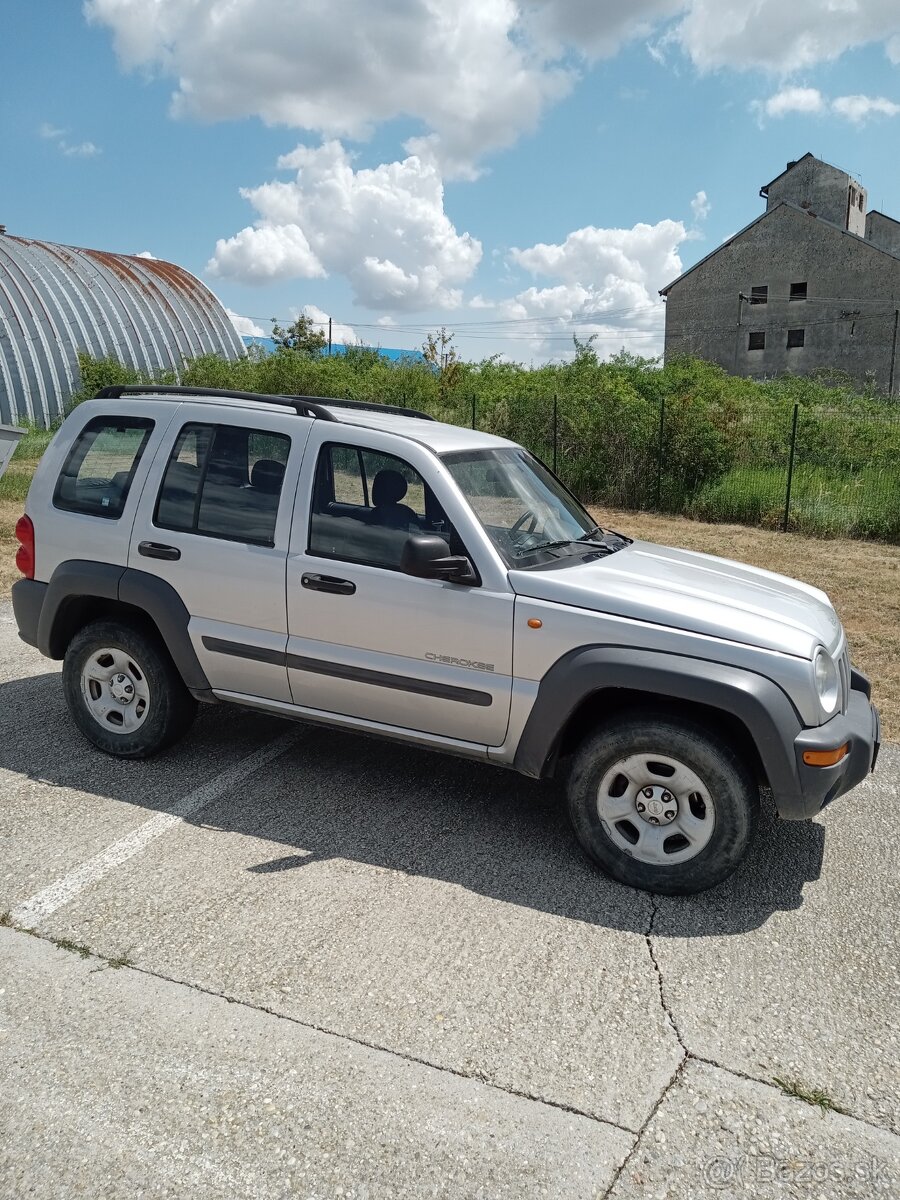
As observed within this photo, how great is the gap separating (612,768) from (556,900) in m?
0.58

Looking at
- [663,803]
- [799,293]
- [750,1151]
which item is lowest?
[750,1151]

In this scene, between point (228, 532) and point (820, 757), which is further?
point (228, 532)

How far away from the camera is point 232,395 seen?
4848 mm

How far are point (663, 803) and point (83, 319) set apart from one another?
2689cm

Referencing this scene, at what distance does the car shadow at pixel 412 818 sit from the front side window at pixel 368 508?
1.23 metres

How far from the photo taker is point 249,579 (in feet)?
14.5

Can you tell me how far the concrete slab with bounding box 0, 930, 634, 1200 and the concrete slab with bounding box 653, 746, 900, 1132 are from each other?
2.25ft

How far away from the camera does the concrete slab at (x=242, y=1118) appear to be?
7.73 feet

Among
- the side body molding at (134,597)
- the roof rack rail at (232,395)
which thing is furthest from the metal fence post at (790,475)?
the side body molding at (134,597)

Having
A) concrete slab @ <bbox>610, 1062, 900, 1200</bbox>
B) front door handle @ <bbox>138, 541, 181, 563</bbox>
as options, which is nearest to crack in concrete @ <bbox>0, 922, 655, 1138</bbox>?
concrete slab @ <bbox>610, 1062, 900, 1200</bbox>

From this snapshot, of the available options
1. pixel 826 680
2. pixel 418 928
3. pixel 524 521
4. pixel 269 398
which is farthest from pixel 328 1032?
pixel 269 398

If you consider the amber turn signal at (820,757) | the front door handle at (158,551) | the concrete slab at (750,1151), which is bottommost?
the concrete slab at (750,1151)

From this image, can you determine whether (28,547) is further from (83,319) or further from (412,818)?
A: (83,319)

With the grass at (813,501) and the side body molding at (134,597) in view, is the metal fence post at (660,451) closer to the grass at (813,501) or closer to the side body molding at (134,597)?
the grass at (813,501)
